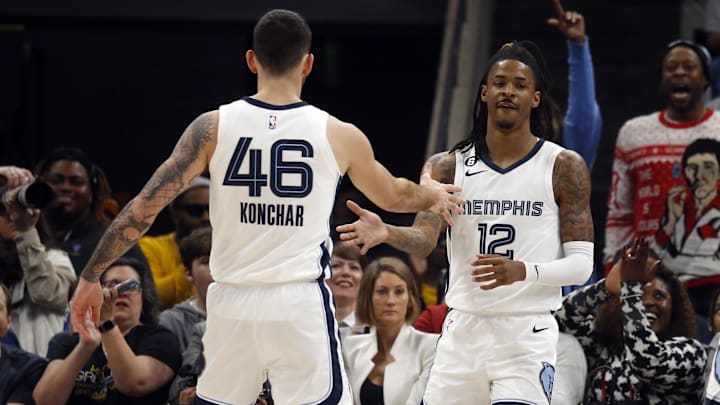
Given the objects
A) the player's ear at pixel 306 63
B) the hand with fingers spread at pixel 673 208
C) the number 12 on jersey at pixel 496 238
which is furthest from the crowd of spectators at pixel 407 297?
the player's ear at pixel 306 63

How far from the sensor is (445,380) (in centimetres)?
571

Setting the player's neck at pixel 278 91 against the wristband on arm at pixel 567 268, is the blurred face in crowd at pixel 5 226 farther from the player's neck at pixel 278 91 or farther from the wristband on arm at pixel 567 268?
the wristband on arm at pixel 567 268

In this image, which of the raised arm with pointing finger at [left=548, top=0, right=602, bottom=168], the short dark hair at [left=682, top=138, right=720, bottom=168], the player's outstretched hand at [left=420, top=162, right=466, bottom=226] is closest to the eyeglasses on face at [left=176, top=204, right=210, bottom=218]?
the raised arm with pointing finger at [left=548, top=0, right=602, bottom=168]

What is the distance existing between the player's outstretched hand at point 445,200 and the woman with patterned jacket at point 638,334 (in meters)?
1.03

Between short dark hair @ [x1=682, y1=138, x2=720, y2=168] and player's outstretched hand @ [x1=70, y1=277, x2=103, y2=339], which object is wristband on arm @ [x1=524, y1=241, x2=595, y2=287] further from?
short dark hair @ [x1=682, y1=138, x2=720, y2=168]

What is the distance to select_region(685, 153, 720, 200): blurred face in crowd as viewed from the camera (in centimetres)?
764

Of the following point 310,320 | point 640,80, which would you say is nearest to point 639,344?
point 310,320

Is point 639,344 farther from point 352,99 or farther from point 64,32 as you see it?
point 64,32

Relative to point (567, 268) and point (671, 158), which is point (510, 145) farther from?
point (671, 158)

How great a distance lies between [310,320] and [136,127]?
23.6 feet

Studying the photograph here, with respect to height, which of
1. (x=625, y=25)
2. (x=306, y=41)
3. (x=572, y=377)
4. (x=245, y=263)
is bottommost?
(x=572, y=377)

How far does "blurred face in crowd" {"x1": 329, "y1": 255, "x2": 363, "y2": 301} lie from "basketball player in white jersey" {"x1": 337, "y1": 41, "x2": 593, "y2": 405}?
6.73ft

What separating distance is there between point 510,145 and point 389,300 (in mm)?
1623

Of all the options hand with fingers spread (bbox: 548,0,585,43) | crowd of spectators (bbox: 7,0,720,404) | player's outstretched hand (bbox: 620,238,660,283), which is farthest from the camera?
hand with fingers spread (bbox: 548,0,585,43)
